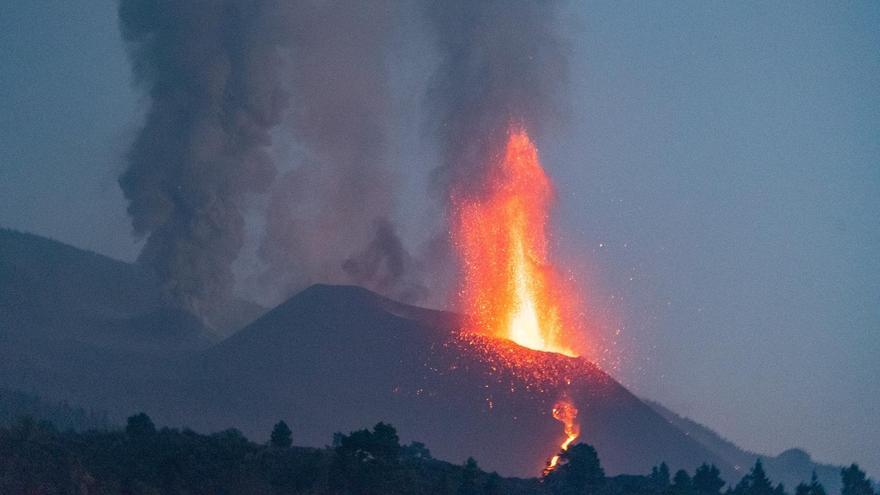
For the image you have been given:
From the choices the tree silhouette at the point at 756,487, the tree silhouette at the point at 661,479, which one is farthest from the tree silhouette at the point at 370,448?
the tree silhouette at the point at 756,487

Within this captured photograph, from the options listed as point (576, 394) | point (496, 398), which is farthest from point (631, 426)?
point (496, 398)

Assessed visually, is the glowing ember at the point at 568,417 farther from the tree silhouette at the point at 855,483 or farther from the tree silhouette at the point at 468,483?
the tree silhouette at the point at 468,483

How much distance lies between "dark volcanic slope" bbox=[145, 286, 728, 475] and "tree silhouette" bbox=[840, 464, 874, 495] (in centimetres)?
2858

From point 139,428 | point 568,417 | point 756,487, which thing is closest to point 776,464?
point 568,417

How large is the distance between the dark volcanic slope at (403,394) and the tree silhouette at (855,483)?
2858 centimetres

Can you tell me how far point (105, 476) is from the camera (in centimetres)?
4972

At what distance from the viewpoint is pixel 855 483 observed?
86.1 metres

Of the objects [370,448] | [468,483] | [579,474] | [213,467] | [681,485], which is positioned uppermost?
[681,485]

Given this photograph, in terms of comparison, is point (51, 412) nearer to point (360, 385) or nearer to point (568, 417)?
point (360, 385)

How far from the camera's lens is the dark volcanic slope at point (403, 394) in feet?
385

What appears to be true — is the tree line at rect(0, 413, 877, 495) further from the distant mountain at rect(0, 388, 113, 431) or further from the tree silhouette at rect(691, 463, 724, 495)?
the distant mountain at rect(0, 388, 113, 431)

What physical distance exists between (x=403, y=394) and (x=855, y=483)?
53278 millimetres

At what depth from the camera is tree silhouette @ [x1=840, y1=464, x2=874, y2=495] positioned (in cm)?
8462

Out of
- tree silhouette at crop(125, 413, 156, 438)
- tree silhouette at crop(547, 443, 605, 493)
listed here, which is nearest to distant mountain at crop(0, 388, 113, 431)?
tree silhouette at crop(125, 413, 156, 438)
